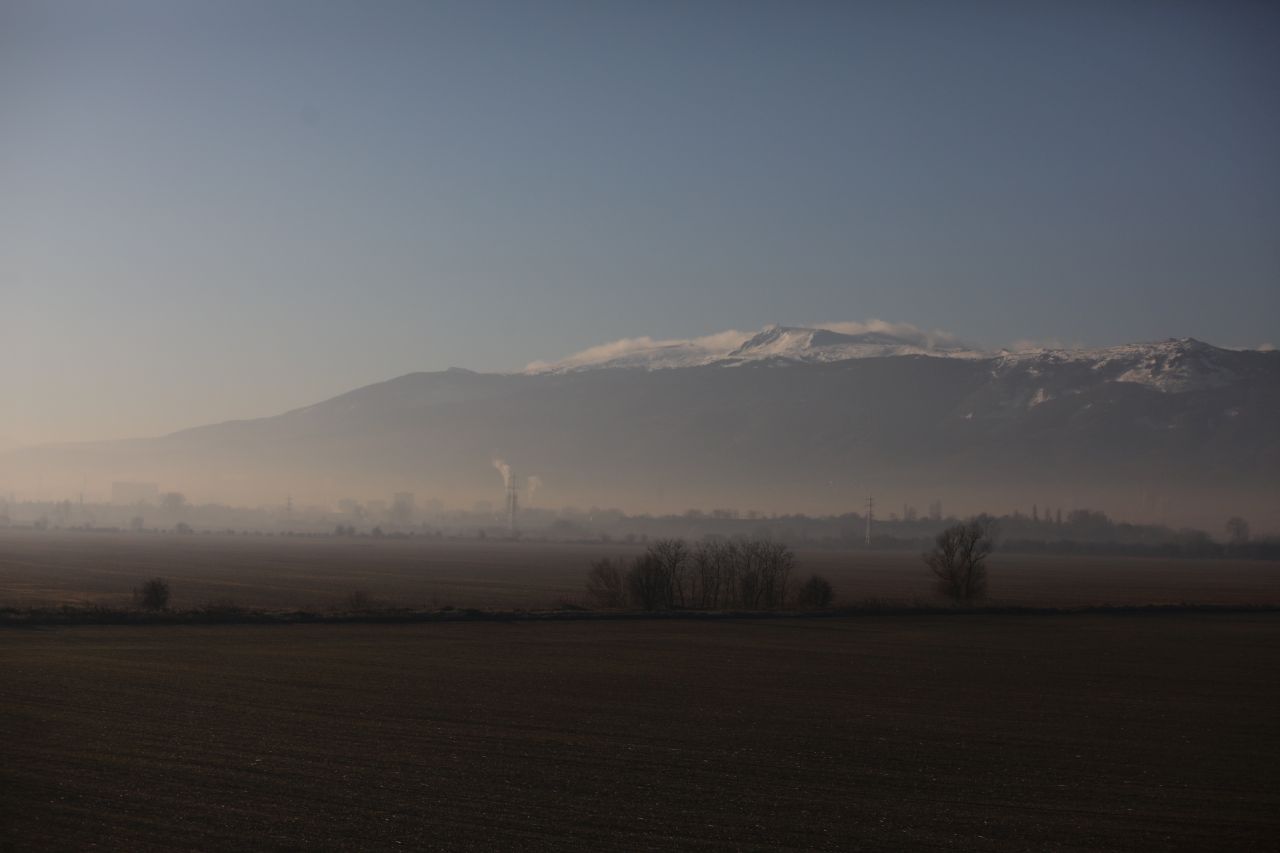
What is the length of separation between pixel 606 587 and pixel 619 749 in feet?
161

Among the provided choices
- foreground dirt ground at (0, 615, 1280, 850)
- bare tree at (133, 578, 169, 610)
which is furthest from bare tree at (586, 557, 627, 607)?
foreground dirt ground at (0, 615, 1280, 850)

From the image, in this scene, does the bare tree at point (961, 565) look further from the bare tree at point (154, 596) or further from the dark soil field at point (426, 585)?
the bare tree at point (154, 596)

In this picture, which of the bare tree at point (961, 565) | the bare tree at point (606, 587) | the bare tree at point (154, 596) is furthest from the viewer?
the bare tree at point (961, 565)

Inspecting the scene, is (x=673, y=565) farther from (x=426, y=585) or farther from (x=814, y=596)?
(x=426, y=585)

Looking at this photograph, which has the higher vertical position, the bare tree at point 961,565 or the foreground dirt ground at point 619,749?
the bare tree at point 961,565

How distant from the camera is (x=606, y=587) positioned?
2859 inches

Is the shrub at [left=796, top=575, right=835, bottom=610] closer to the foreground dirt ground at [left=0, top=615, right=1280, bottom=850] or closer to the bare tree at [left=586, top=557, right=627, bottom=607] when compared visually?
the bare tree at [left=586, top=557, right=627, bottom=607]

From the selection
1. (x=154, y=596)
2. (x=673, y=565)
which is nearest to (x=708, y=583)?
(x=673, y=565)

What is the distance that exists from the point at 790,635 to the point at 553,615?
1253 cm

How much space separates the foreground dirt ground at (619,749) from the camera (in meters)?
17.9

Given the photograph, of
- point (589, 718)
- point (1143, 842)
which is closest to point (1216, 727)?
point (1143, 842)

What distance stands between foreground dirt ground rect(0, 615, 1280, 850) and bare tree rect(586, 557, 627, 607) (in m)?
27.4

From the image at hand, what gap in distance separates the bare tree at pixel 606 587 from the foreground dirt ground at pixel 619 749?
27396 mm

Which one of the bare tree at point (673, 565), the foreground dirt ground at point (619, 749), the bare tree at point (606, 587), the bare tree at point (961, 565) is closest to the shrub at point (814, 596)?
the bare tree at point (673, 565)
